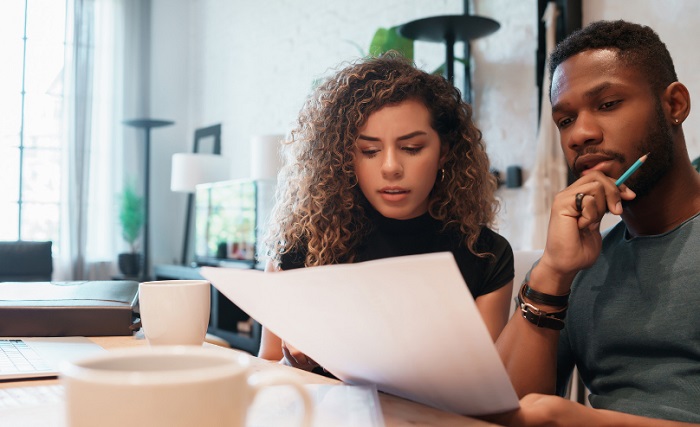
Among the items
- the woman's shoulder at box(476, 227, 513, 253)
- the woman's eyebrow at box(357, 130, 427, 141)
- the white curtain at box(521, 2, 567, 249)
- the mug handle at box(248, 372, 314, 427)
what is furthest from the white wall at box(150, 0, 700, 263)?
the mug handle at box(248, 372, 314, 427)

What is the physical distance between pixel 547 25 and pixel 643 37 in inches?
61.5

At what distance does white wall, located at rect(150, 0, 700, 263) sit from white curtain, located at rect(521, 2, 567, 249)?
15 centimetres

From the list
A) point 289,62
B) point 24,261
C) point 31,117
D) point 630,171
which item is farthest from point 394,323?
point 31,117

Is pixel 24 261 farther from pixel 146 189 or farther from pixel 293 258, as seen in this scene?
pixel 293 258

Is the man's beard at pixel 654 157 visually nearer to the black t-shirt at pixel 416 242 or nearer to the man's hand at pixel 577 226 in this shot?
the man's hand at pixel 577 226

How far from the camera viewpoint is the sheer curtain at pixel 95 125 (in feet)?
15.3

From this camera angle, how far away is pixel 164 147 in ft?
17.0

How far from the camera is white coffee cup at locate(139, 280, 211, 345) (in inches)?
31.3

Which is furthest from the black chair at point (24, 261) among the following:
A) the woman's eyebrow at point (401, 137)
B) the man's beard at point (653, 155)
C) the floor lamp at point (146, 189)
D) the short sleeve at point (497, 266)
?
the man's beard at point (653, 155)

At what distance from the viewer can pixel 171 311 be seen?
2.62 ft

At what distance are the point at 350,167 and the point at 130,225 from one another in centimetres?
381

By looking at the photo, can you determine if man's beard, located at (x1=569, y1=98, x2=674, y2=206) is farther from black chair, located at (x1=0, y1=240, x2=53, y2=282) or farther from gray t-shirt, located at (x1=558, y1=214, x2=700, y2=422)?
black chair, located at (x1=0, y1=240, x2=53, y2=282)

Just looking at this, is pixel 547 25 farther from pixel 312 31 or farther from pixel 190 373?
pixel 190 373

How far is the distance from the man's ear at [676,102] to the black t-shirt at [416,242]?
16.0 inches
